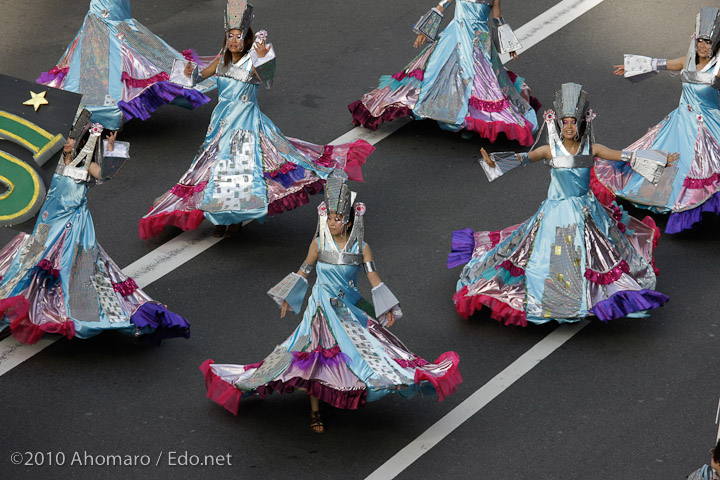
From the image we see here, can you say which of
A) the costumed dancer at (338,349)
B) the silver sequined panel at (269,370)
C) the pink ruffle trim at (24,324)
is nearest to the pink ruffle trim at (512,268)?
the costumed dancer at (338,349)

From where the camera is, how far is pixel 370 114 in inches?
551

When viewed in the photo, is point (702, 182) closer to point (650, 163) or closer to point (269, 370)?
point (650, 163)

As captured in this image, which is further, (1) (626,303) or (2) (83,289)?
(1) (626,303)

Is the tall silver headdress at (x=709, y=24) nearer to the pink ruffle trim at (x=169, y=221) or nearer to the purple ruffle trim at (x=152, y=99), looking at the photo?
the pink ruffle trim at (x=169, y=221)

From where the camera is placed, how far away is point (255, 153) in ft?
39.6

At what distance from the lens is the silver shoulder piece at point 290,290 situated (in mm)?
9844

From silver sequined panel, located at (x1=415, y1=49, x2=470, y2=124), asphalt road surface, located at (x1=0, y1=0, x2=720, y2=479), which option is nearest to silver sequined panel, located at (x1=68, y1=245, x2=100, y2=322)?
asphalt road surface, located at (x1=0, y1=0, x2=720, y2=479)

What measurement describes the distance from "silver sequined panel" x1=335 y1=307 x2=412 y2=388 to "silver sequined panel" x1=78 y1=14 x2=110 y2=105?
4800 millimetres

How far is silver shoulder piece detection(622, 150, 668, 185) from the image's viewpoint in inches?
422

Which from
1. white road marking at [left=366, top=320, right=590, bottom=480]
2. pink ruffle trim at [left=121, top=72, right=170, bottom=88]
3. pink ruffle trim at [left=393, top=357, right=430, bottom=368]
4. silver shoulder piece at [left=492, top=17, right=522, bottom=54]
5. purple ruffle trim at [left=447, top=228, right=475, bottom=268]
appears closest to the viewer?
white road marking at [left=366, top=320, right=590, bottom=480]

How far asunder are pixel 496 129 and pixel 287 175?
255 centimetres

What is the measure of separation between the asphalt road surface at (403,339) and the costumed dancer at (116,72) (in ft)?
1.83

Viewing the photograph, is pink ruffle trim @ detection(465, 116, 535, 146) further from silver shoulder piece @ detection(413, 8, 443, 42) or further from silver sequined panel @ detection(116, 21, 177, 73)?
silver sequined panel @ detection(116, 21, 177, 73)

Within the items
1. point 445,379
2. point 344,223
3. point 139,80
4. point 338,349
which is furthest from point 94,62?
point 445,379
